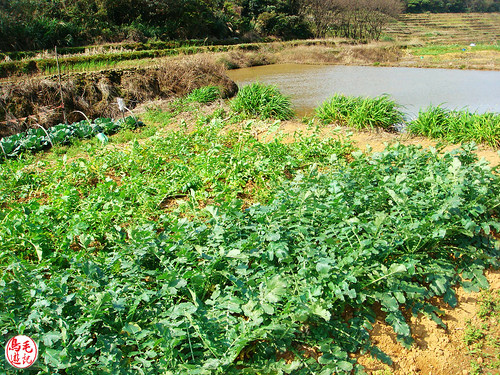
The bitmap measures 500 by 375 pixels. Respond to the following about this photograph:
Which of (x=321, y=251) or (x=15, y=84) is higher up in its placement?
(x=15, y=84)

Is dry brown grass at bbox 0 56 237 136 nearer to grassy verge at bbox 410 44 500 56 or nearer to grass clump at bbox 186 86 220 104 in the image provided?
grass clump at bbox 186 86 220 104

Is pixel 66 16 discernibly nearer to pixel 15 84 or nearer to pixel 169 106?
pixel 15 84

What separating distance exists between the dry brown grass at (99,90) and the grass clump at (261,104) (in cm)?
243

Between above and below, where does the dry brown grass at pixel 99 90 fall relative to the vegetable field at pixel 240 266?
above

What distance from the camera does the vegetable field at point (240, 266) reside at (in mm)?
1770

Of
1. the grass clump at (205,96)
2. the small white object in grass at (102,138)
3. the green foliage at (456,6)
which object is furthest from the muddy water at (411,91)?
the green foliage at (456,6)

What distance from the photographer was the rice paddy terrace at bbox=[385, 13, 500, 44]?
114ft

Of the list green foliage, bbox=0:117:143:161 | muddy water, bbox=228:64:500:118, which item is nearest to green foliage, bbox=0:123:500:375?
green foliage, bbox=0:117:143:161

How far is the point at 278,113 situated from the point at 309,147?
209 centimetres

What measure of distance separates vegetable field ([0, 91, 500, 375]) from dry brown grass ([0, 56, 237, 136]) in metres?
4.64

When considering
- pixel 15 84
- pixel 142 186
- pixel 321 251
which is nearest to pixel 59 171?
pixel 142 186

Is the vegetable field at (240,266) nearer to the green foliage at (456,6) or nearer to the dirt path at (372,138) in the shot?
the dirt path at (372,138)

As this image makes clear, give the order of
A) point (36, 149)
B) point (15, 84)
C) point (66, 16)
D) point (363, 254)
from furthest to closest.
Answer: point (66, 16), point (15, 84), point (36, 149), point (363, 254)

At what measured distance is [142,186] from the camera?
3625 mm
